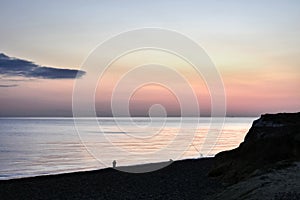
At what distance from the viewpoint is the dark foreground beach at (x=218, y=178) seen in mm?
17719

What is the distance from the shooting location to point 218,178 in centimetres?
2306

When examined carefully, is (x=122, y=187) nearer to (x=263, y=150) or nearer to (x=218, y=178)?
(x=218, y=178)

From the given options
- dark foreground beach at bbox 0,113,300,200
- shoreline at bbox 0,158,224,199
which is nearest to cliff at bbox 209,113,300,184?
dark foreground beach at bbox 0,113,300,200

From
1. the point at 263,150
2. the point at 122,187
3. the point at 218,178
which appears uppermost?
the point at 263,150

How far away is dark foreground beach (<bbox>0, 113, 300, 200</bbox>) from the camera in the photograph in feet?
58.1

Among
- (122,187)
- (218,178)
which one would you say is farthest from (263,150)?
(122,187)

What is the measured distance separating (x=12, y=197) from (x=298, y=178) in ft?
42.1

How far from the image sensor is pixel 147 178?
25.2m

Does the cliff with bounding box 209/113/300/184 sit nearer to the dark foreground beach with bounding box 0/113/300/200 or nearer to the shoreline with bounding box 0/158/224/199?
the dark foreground beach with bounding box 0/113/300/200

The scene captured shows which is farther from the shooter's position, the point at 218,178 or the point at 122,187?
the point at 218,178

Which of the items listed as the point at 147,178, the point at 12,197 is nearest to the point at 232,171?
the point at 147,178

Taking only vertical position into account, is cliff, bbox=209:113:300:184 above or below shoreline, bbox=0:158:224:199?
above

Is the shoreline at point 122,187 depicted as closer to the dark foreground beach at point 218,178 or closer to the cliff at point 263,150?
the dark foreground beach at point 218,178

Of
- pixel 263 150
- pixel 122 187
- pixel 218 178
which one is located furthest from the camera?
pixel 218 178
